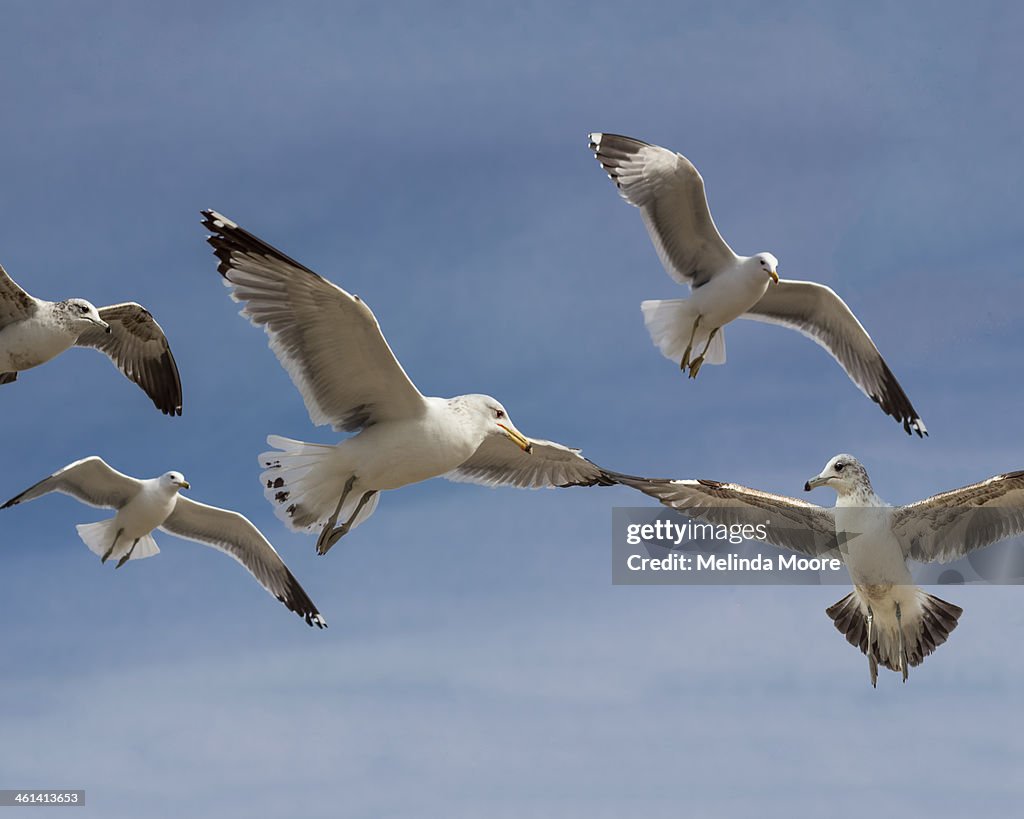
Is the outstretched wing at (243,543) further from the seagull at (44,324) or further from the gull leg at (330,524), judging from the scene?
the gull leg at (330,524)

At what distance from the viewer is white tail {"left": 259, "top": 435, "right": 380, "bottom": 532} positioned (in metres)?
6.59

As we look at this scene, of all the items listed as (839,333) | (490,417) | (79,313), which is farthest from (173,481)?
(839,333)

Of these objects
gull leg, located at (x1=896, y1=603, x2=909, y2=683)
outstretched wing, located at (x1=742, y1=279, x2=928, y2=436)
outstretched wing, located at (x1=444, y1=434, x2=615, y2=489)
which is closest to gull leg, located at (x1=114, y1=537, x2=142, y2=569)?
outstretched wing, located at (x1=444, y1=434, x2=615, y2=489)

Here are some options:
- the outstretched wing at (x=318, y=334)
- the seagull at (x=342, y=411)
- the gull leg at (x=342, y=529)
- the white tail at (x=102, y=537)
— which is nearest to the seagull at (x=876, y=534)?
the seagull at (x=342, y=411)

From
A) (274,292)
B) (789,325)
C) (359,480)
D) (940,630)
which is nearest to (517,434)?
(359,480)

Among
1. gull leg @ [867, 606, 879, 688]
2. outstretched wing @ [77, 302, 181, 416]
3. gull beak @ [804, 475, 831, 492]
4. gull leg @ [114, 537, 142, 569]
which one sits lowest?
gull leg @ [867, 606, 879, 688]

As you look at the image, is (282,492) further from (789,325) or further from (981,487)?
(789,325)

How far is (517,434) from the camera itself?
6.80 meters

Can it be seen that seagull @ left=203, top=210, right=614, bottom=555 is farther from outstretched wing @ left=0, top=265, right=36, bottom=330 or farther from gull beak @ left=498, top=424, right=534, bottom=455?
outstretched wing @ left=0, top=265, right=36, bottom=330

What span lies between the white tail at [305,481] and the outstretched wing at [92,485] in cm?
386

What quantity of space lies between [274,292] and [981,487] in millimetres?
3974

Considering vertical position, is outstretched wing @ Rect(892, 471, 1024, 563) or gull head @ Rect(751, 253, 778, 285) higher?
gull head @ Rect(751, 253, 778, 285)

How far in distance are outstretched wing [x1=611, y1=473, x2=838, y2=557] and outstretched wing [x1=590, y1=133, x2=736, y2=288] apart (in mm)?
1948

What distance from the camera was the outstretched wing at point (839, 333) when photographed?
33.1ft
